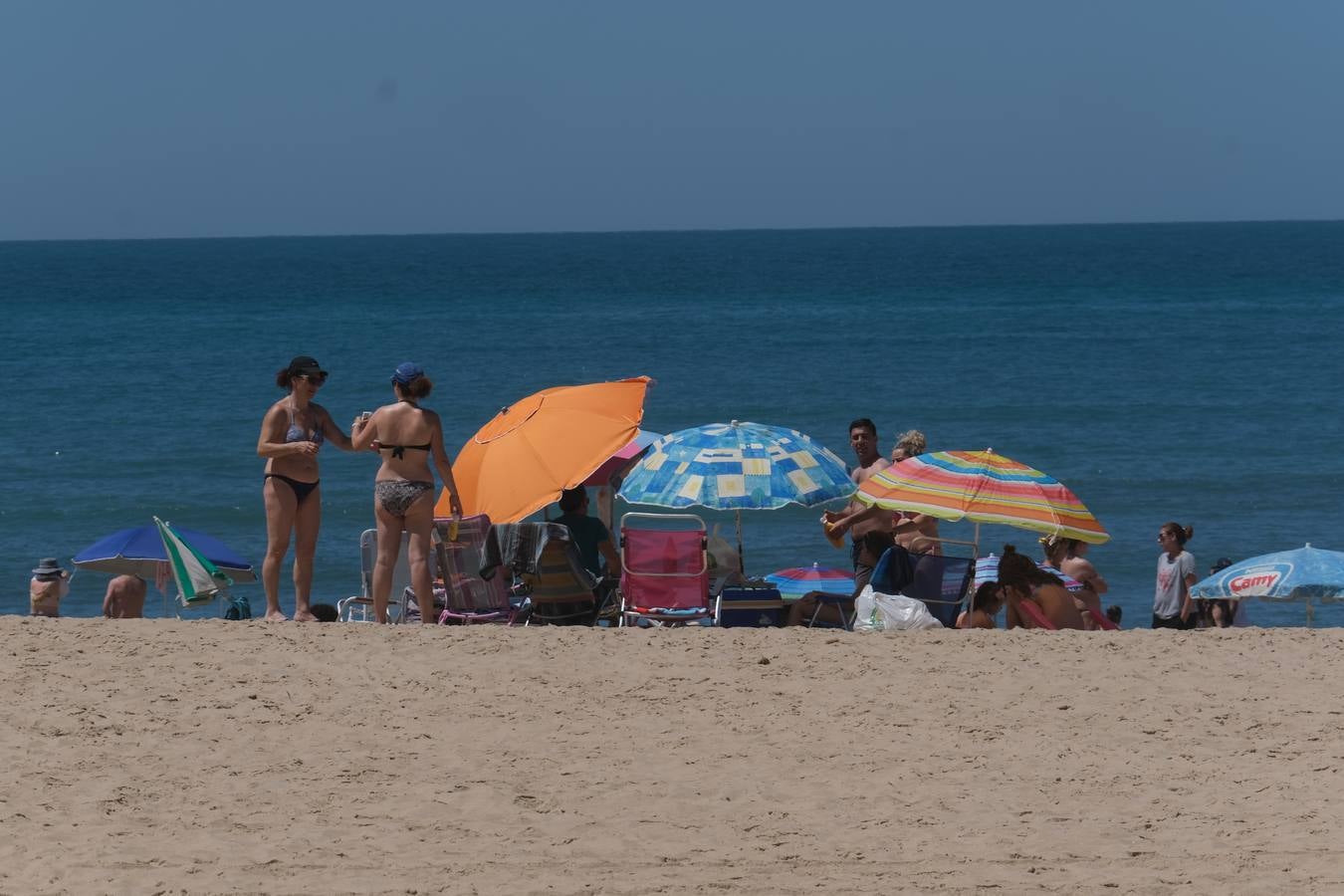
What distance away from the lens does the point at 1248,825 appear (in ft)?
18.6

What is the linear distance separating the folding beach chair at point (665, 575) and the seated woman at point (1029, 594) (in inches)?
61.7

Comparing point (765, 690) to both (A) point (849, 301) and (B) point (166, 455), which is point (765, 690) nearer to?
(B) point (166, 455)

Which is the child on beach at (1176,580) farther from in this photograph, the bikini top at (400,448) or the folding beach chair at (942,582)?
the bikini top at (400,448)

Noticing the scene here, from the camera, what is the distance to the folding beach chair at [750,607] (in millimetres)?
8562

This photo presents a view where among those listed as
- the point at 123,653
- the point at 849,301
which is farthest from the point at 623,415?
the point at 849,301

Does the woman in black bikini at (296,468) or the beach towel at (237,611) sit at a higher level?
the woman in black bikini at (296,468)

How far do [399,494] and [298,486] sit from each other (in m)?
0.54

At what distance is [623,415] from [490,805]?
10.7 ft

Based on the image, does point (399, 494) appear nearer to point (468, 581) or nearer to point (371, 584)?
point (468, 581)

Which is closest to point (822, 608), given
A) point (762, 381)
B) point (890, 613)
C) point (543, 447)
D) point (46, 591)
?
point (890, 613)

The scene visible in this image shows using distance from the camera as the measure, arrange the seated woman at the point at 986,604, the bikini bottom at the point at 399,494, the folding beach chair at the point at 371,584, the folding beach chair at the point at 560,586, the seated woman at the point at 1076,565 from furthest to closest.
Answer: the seated woman at the point at 1076,565 → the folding beach chair at the point at 371,584 → the folding beach chair at the point at 560,586 → the seated woman at the point at 986,604 → the bikini bottom at the point at 399,494

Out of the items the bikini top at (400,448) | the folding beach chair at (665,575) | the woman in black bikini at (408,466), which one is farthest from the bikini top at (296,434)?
the folding beach chair at (665,575)

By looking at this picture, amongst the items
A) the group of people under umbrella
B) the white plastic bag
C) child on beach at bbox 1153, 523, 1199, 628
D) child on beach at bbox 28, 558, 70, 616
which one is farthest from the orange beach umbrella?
child on beach at bbox 1153, 523, 1199, 628

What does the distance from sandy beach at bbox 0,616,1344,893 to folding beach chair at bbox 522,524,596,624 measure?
1.53ft
